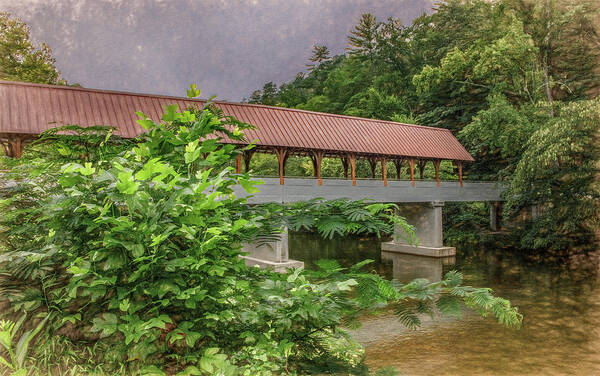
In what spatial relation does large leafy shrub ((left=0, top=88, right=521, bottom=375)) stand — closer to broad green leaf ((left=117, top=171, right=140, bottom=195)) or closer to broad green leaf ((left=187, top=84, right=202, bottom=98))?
broad green leaf ((left=117, top=171, right=140, bottom=195))

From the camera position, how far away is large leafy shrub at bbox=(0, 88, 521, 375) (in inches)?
76.3

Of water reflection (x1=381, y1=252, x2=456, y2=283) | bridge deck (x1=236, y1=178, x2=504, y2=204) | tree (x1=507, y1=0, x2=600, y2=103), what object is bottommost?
water reflection (x1=381, y1=252, x2=456, y2=283)

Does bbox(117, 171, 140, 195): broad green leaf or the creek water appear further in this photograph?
the creek water

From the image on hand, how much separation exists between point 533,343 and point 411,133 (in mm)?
15620

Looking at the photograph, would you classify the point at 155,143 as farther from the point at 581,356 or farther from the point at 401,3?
the point at 401,3

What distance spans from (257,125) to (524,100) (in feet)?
74.7

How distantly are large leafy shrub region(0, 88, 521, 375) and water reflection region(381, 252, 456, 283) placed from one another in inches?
588

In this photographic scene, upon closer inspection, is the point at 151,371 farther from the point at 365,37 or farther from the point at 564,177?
the point at 365,37

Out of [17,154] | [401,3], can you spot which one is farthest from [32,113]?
[401,3]

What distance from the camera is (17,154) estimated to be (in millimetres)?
12742

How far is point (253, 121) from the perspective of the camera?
17562mm

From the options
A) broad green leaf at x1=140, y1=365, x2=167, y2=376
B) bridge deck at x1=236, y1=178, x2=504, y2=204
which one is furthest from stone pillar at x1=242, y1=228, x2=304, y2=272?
broad green leaf at x1=140, y1=365, x2=167, y2=376

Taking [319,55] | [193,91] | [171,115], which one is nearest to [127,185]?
[171,115]

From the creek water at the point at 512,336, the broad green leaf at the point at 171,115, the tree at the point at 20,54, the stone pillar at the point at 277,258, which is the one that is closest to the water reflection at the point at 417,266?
the creek water at the point at 512,336
